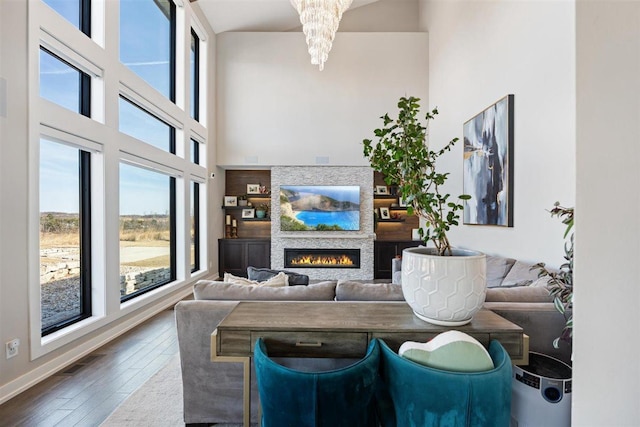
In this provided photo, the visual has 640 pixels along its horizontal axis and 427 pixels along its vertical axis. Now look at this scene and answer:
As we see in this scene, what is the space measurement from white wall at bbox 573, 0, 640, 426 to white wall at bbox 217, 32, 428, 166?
19.0 feet

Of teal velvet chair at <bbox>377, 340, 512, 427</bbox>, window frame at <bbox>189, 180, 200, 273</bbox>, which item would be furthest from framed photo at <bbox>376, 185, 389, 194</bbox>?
teal velvet chair at <bbox>377, 340, 512, 427</bbox>

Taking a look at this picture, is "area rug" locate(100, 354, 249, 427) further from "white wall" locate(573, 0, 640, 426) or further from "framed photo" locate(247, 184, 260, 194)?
"framed photo" locate(247, 184, 260, 194)

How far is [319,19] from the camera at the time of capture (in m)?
3.92

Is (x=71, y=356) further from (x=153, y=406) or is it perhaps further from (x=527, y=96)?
(x=527, y=96)

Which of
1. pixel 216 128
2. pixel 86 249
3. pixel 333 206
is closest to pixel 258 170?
pixel 216 128

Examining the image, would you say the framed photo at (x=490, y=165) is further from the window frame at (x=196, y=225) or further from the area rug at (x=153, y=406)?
the window frame at (x=196, y=225)

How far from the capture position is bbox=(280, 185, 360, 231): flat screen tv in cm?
655

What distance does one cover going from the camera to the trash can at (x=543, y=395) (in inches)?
56.8

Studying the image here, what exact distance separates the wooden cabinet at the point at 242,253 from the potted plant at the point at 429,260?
5.42 meters

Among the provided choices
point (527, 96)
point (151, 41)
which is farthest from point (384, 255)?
point (151, 41)

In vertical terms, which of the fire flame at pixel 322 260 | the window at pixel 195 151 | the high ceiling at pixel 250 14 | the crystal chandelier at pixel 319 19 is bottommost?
the fire flame at pixel 322 260

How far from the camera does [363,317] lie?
1483 millimetres

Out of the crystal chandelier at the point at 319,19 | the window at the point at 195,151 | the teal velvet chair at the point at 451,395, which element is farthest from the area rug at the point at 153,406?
the window at the point at 195,151

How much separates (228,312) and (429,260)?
114 cm
